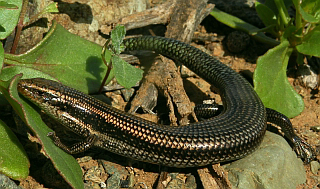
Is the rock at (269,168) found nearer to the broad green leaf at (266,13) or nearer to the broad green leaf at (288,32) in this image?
the broad green leaf at (288,32)

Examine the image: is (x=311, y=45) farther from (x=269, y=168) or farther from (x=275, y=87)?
(x=269, y=168)

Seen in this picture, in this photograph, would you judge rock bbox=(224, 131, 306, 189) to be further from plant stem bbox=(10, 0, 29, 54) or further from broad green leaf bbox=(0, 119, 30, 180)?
plant stem bbox=(10, 0, 29, 54)

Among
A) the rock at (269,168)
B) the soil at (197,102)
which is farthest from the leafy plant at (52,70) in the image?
the rock at (269,168)

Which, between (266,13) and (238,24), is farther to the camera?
(238,24)

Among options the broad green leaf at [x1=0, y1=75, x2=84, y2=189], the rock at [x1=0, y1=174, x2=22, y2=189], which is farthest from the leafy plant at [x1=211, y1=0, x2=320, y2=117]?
the rock at [x1=0, y1=174, x2=22, y2=189]

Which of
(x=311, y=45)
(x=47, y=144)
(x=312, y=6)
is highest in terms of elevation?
(x=312, y=6)

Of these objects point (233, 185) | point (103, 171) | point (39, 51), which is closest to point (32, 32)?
point (39, 51)

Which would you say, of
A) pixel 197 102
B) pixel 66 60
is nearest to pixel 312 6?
pixel 197 102
